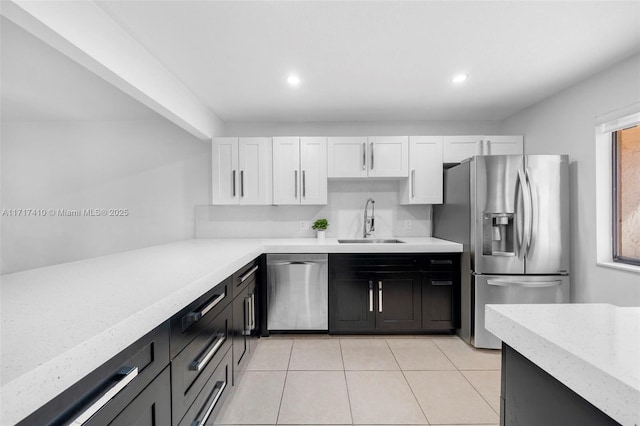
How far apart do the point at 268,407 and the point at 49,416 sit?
1545mm

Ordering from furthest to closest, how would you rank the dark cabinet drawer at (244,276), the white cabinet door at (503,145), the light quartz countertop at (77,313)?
the white cabinet door at (503,145), the dark cabinet drawer at (244,276), the light quartz countertop at (77,313)

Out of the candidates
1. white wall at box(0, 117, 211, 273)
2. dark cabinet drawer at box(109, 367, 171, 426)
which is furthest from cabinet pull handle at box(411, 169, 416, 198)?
dark cabinet drawer at box(109, 367, 171, 426)

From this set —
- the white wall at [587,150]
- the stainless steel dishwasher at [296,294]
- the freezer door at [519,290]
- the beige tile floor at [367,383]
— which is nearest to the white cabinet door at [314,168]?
the stainless steel dishwasher at [296,294]

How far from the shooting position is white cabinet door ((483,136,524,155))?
3.21 meters

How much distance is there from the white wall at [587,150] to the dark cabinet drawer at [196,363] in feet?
9.35

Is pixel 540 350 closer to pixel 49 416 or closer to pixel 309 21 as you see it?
pixel 49 416

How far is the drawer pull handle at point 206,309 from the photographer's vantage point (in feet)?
4.36

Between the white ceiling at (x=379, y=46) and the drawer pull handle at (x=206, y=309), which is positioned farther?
the white ceiling at (x=379, y=46)

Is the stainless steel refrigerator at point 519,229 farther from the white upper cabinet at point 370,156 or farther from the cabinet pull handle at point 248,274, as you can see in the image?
the cabinet pull handle at point 248,274

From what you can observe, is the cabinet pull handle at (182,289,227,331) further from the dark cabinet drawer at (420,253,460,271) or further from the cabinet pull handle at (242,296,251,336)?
the dark cabinet drawer at (420,253,460,271)

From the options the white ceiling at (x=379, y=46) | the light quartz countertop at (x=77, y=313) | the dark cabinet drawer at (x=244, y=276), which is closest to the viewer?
the light quartz countertop at (x=77, y=313)

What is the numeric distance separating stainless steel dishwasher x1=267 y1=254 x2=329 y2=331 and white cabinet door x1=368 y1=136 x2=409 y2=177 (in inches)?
48.3

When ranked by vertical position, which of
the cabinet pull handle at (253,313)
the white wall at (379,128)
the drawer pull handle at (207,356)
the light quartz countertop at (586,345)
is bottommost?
the cabinet pull handle at (253,313)

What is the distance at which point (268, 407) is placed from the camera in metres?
1.91
